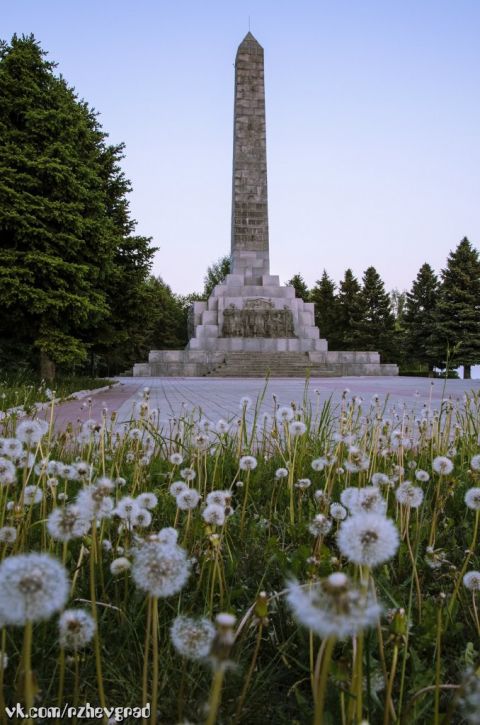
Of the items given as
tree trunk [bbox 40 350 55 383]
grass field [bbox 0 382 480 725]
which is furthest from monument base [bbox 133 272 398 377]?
grass field [bbox 0 382 480 725]

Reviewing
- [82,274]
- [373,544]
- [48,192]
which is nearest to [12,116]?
[48,192]

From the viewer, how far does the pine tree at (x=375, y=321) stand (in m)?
54.0

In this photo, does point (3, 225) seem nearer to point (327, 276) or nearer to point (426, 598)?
point (426, 598)

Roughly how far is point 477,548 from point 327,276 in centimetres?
6261

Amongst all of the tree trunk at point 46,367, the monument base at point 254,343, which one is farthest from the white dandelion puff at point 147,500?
the monument base at point 254,343

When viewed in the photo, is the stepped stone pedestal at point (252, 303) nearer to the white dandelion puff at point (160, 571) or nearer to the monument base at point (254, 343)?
the monument base at point (254, 343)

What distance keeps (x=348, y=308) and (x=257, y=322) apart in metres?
24.8

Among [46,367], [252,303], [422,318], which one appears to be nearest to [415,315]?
[422,318]

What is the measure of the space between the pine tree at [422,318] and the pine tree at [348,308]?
575cm

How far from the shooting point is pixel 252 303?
36.2m

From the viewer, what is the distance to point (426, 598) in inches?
86.7

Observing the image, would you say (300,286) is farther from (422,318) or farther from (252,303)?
(252,303)

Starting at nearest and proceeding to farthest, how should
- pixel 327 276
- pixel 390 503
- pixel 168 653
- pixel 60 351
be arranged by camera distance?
pixel 168 653 → pixel 390 503 → pixel 60 351 → pixel 327 276

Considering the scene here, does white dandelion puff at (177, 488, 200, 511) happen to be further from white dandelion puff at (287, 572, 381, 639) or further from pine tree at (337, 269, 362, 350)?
pine tree at (337, 269, 362, 350)
